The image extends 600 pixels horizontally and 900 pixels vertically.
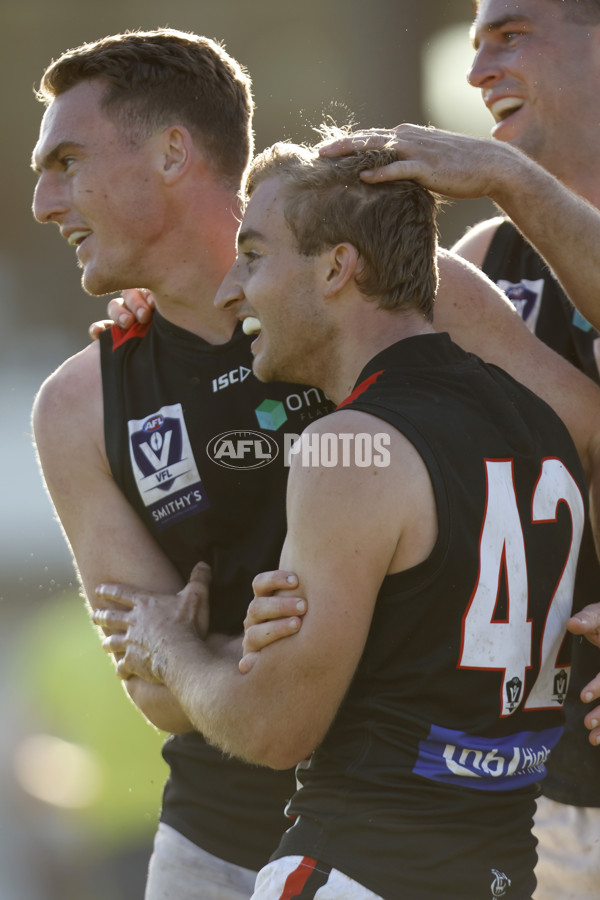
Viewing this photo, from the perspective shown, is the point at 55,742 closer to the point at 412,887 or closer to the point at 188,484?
the point at 188,484

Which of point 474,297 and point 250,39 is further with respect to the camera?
point 250,39

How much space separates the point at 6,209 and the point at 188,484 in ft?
41.0

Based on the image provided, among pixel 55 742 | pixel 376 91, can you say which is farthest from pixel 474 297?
pixel 376 91

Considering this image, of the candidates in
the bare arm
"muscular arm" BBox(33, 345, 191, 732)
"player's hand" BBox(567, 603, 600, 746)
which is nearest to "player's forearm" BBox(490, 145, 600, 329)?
the bare arm

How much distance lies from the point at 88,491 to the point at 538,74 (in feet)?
6.92

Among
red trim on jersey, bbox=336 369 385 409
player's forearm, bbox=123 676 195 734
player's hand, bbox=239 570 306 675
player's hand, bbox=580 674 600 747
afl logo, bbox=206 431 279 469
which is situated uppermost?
red trim on jersey, bbox=336 369 385 409

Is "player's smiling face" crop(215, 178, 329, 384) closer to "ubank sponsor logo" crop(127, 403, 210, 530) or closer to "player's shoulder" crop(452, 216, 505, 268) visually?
"ubank sponsor logo" crop(127, 403, 210, 530)

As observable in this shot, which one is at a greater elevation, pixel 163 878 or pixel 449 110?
pixel 449 110

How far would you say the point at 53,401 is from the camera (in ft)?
10.7

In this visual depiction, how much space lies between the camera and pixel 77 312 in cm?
1348

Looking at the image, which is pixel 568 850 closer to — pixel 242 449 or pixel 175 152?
pixel 242 449

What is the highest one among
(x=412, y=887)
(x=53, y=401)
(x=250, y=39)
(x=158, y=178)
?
(x=250, y=39)

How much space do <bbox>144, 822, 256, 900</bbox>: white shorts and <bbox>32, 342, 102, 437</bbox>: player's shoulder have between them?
4.10 ft

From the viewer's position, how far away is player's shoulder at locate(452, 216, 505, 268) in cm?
391
